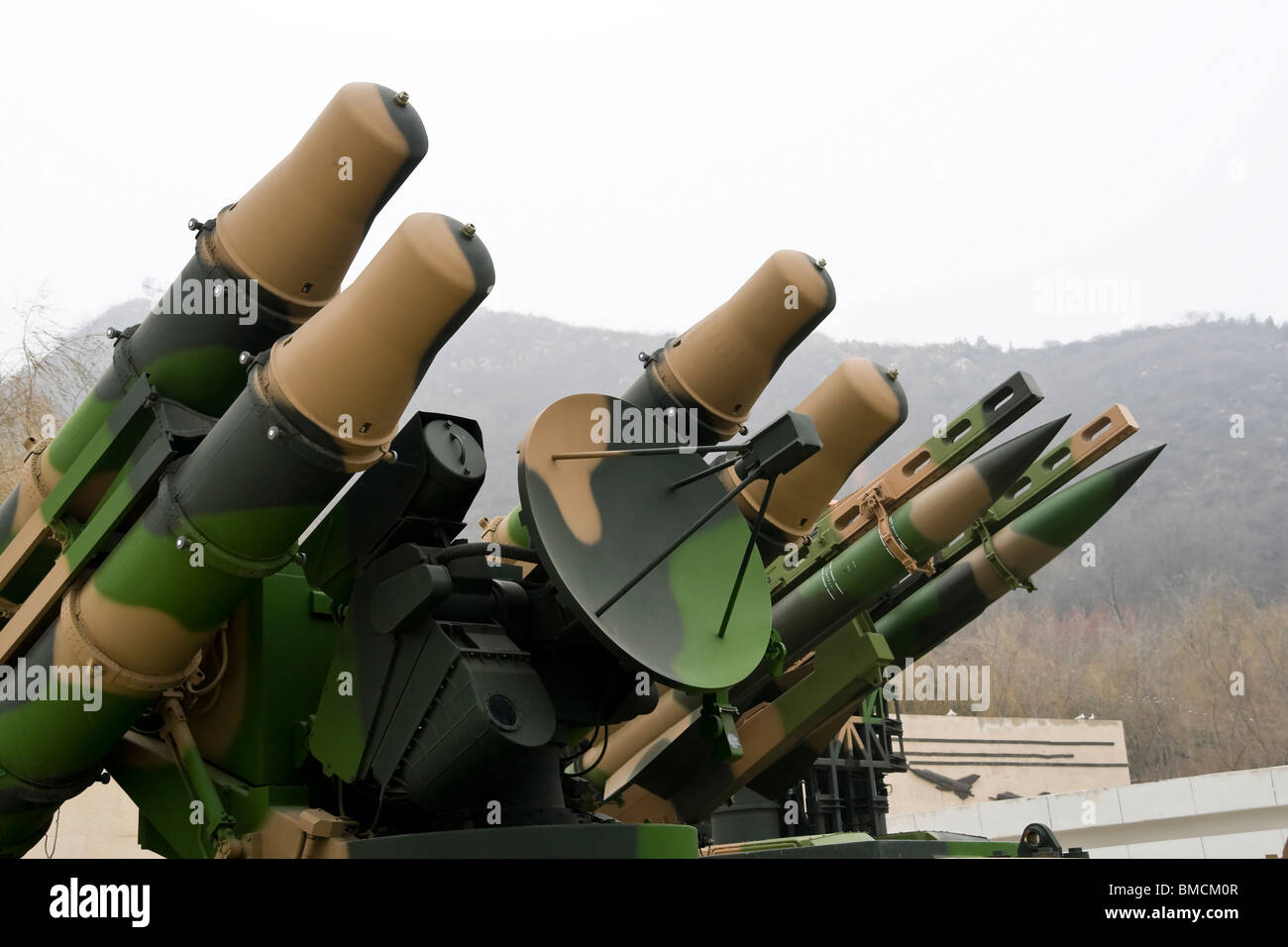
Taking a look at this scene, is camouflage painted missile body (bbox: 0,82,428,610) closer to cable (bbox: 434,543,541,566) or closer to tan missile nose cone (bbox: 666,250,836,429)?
cable (bbox: 434,543,541,566)

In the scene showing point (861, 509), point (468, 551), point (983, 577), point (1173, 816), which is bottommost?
point (1173, 816)

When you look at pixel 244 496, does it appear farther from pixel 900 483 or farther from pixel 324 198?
pixel 900 483

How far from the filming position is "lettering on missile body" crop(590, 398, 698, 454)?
205 inches

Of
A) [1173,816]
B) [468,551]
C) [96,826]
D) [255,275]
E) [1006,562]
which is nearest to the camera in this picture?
[468,551]

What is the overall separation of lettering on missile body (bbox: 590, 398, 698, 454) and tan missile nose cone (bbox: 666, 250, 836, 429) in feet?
1.51

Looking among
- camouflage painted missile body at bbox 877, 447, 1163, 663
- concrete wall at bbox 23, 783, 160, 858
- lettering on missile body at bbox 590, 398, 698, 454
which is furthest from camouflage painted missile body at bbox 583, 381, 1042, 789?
concrete wall at bbox 23, 783, 160, 858

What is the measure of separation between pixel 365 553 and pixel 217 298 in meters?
1.19

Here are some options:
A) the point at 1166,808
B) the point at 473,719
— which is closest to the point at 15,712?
the point at 473,719

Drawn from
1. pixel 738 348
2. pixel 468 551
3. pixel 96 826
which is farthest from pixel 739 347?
pixel 96 826

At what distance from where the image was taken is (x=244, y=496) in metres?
4.79

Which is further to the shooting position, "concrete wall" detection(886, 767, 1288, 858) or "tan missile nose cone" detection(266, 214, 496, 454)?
"concrete wall" detection(886, 767, 1288, 858)

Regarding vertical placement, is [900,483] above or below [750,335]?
above
